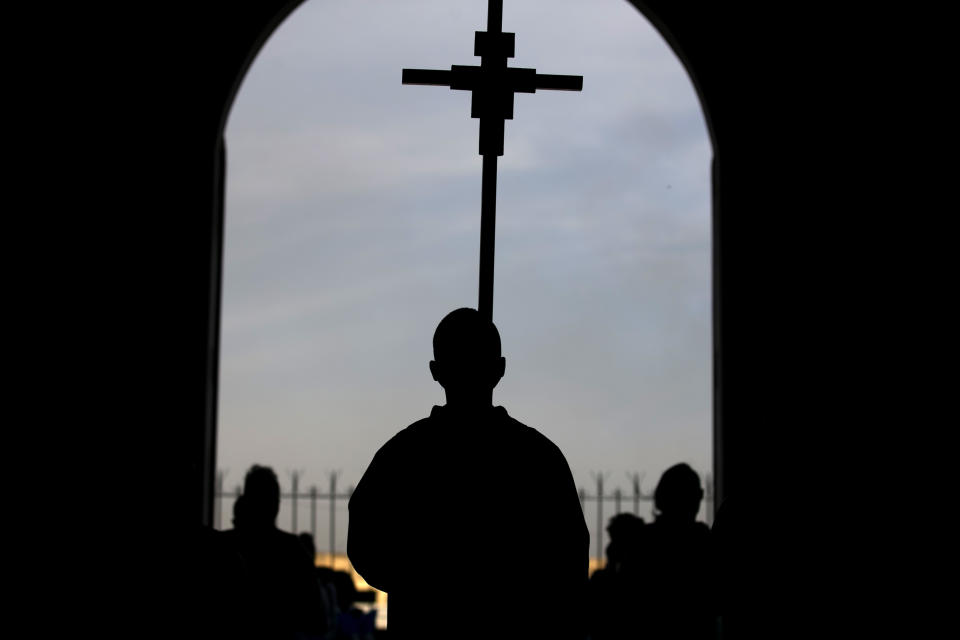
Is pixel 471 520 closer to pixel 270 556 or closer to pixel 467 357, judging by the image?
pixel 467 357

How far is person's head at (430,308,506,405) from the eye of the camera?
2.52 m

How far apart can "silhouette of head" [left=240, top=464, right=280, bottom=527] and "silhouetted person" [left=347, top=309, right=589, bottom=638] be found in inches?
76.3

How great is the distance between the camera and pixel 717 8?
7086 mm

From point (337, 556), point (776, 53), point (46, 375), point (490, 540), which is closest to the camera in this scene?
point (490, 540)

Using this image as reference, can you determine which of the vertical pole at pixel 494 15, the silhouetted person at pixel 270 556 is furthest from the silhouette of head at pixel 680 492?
the vertical pole at pixel 494 15

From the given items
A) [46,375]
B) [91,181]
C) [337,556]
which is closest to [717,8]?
[91,181]

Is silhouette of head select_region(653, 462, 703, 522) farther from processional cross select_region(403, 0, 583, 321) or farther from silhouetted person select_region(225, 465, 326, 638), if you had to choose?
processional cross select_region(403, 0, 583, 321)

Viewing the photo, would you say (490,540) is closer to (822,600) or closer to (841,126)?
(822,600)

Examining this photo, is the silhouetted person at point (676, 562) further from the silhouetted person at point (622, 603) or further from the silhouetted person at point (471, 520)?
the silhouetted person at point (471, 520)

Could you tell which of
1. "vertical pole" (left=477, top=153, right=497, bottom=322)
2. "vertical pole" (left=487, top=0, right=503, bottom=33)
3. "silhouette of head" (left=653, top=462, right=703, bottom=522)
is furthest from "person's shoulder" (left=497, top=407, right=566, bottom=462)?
"silhouette of head" (left=653, top=462, right=703, bottom=522)

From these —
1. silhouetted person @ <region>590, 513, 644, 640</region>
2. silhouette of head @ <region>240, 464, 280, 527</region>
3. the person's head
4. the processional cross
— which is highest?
the processional cross

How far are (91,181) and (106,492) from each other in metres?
3.61

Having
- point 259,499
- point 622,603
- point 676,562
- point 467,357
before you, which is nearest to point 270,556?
point 259,499

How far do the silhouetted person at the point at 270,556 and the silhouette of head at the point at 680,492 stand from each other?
4.11 ft
